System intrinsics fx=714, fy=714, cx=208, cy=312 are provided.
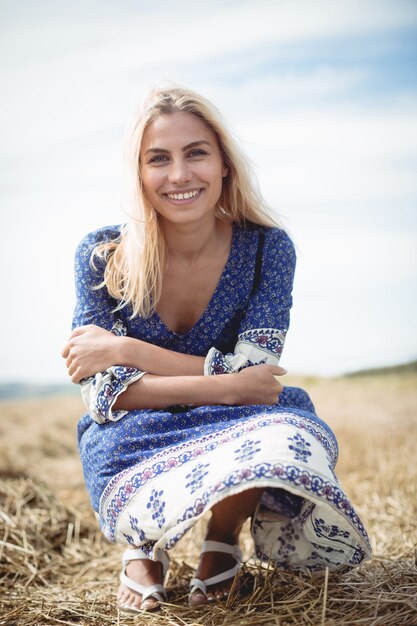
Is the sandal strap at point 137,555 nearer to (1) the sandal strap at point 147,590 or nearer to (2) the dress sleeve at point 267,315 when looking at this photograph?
(1) the sandal strap at point 147,590

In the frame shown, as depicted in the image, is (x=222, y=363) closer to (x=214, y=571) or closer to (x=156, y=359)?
(x=156, y=359)

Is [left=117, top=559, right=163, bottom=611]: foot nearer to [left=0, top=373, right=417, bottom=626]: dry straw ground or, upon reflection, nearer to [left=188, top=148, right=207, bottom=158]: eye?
[left=0, top=373, right=417, bottom=626]: dry straw ground

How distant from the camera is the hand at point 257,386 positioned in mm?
2494

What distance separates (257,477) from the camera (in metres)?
2.01

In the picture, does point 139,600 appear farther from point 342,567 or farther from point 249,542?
point 249,542

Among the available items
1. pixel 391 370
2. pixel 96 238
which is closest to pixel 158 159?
pixel 96 238

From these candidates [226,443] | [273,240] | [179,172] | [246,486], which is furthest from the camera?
[273,240]

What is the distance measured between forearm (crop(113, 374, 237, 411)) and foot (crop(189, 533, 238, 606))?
0.52 m

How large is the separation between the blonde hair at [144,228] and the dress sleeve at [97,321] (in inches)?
1.7

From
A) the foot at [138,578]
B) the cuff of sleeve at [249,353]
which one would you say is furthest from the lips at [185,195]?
the foot at [138,578]

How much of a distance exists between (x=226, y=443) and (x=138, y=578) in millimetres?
713

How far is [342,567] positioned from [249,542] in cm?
121

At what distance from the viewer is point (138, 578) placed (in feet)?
8.36

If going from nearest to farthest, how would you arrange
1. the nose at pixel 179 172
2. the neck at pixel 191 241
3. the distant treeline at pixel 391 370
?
the nose at pixel 179 172
the neck at pixel 191 241
the distant treeline at pixel 391 370
